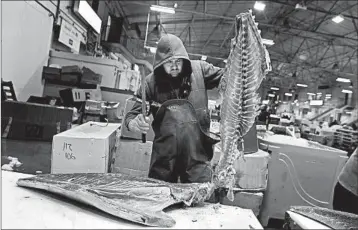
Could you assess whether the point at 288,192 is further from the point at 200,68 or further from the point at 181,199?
the point at 181,199

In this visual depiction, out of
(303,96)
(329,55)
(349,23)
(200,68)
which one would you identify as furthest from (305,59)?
(200,68)

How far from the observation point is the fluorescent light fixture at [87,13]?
707cm

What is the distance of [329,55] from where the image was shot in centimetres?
1498

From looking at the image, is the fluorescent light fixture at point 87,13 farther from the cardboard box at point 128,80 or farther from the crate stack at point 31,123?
the crate stack at point 31,123

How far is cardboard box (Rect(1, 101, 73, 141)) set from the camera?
13.8 ft

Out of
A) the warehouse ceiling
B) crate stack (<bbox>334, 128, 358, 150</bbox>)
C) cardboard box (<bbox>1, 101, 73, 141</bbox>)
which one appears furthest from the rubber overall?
crate stack (<bbox>334, 128, 358, 150</bbox>)

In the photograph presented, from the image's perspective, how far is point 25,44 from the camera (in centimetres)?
525

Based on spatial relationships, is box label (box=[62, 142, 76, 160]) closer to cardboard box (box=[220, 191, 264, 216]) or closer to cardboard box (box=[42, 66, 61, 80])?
cardboard box (box=[220, 191, 264, 216])

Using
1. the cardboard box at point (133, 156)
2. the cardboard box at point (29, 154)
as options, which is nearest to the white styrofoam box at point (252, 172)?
the cardboard box at point (133, 156)

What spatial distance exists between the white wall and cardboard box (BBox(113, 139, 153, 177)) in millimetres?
3187

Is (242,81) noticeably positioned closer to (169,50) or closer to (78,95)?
(169,50)

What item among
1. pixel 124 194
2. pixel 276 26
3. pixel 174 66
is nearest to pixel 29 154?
pixel 174 66

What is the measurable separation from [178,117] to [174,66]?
0.30m

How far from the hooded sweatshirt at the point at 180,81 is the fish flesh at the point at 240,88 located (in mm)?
448
